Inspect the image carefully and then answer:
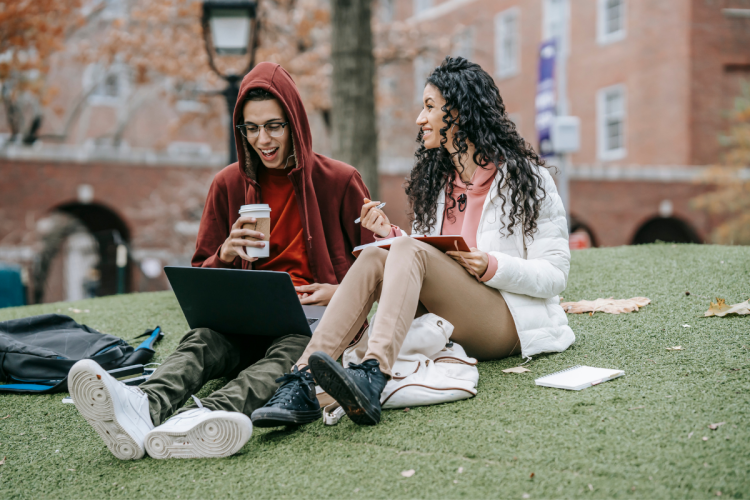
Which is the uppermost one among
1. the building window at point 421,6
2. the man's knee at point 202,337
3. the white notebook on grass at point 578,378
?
the building window at point 421,6

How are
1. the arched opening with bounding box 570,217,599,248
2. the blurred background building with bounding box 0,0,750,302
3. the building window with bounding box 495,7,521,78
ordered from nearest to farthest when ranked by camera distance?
the blurred background building with bounding box 0,0,750,302
the arched opening with bounding box 570,217,599,248
the building window with bounding box 495,7,521,78

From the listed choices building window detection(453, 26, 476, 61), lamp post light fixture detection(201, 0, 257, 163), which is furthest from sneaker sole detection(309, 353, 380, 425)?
building window detection(453, 26, 476, 61)

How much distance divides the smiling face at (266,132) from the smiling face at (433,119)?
0.68m

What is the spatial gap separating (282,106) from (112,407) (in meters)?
1.66

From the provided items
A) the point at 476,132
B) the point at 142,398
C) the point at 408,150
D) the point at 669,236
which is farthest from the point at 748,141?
the point at 142,398

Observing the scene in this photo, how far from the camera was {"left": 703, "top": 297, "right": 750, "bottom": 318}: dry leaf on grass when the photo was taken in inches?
143

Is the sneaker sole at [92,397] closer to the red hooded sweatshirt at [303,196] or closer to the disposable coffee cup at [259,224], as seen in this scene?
the disposable coffee cup at [259,224]

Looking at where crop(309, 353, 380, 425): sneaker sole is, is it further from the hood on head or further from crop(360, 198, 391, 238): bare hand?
the hood on head

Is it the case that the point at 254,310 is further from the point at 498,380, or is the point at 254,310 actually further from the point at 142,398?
the point at 498,380

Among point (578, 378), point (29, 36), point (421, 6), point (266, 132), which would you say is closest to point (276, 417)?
point (578, 378)

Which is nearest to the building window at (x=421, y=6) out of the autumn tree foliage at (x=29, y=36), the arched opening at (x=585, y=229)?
the arched opening at (x=585, y=229)

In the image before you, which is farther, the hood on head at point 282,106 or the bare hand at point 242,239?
the hood on head at point 282,106

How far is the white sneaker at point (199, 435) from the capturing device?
7.88 ft

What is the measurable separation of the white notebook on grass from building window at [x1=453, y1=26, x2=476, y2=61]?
1632 centimetres
